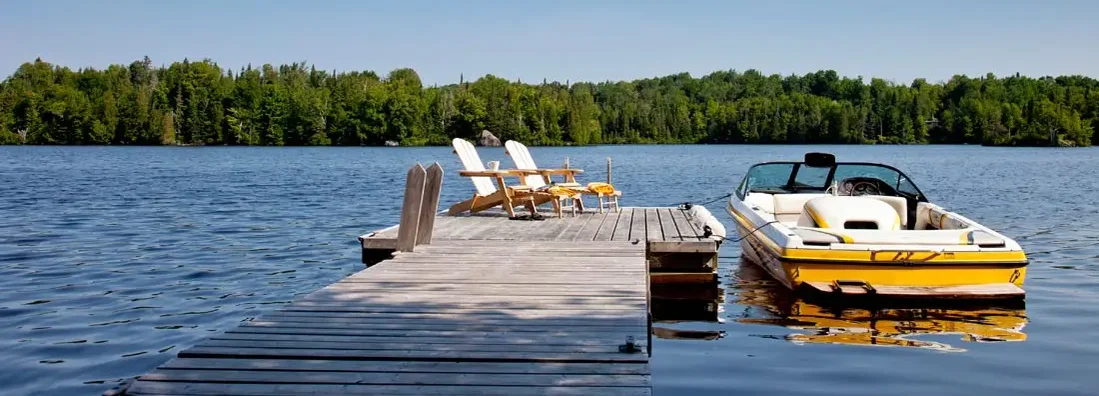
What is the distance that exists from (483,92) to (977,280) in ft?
350

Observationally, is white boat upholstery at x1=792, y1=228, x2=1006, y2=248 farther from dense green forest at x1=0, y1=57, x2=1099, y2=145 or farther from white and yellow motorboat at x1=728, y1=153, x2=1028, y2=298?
dense green forest at x1=0, y1=57, x2=1099, y2=145

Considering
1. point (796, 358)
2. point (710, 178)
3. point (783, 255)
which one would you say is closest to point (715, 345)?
A: point (796, 358)

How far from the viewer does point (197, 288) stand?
10.6 metres

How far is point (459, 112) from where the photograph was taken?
110 metres

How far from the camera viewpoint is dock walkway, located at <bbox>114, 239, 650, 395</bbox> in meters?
4.46

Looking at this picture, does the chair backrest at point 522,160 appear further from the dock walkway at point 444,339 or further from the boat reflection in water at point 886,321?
the dock walkway at point 444,339

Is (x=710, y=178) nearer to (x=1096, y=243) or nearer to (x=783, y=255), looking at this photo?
(x=1096, y=243)

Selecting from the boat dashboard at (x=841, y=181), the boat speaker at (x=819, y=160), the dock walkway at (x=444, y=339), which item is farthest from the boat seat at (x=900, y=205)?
the dock walkway at (x=444, y=339)

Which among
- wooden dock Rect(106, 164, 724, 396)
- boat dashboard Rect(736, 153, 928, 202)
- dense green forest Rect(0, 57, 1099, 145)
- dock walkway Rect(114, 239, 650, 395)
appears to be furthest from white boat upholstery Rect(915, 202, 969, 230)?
dense green forest Rect(0, 57, 1099, 145)

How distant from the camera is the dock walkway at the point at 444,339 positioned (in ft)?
14.6

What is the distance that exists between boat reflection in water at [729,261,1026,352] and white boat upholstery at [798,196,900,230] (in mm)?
803

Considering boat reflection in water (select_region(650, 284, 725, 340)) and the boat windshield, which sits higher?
the boat windshield

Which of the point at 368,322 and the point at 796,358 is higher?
the point at 368,322

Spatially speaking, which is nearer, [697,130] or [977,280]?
[977,280]
